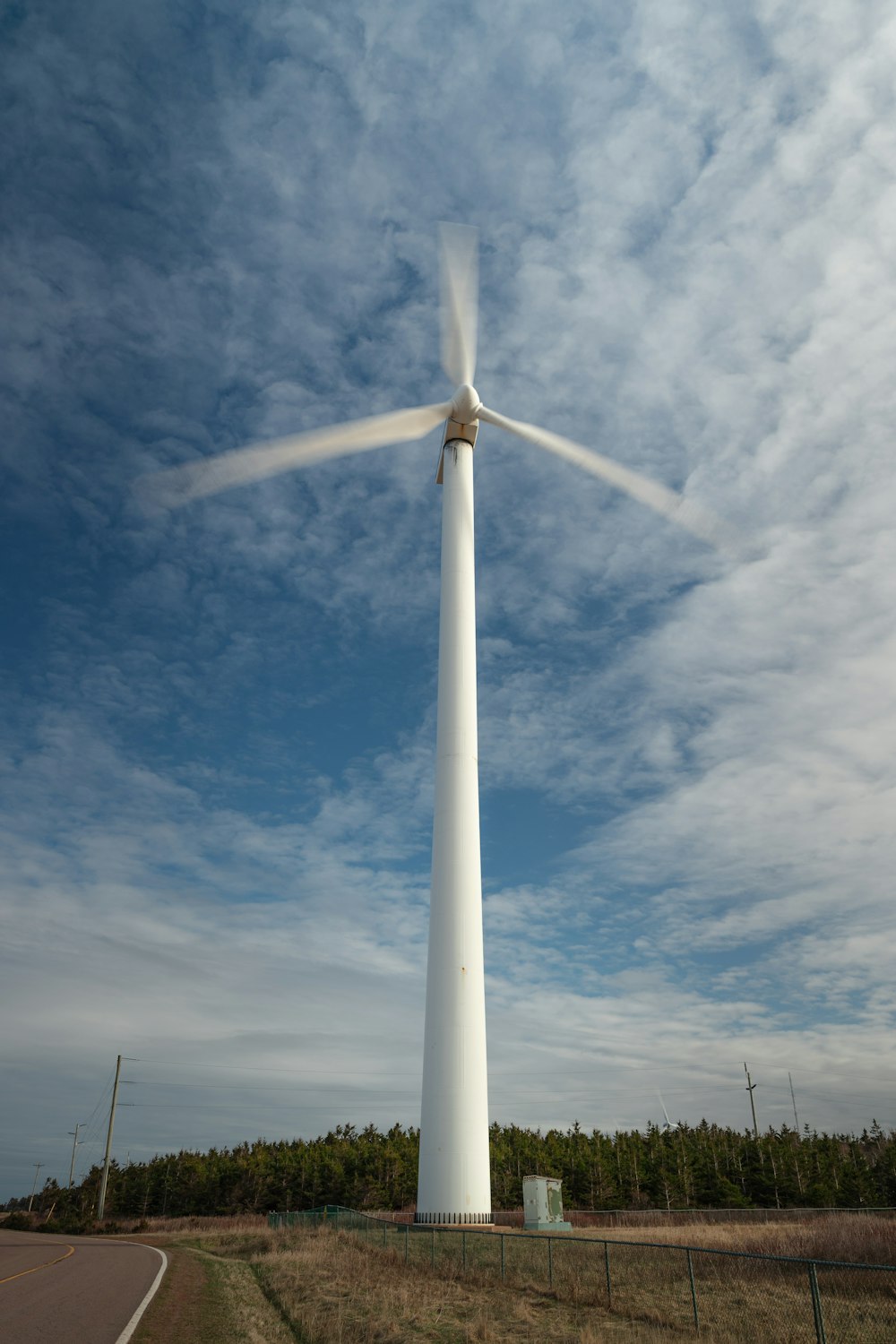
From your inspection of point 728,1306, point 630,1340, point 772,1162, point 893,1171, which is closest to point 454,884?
point 728,1306

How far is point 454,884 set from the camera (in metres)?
31.9

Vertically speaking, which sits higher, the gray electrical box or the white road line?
the gray electrical box

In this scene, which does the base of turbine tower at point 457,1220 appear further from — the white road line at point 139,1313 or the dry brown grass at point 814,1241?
the white road line at point 139,1313

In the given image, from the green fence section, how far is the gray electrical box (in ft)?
42.0

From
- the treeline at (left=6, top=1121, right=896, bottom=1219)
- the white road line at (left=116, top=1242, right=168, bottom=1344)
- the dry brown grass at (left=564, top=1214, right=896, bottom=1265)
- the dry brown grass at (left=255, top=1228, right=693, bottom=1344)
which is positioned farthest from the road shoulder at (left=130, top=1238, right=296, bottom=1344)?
the treeline at (left=6, top=1121, right=896, bottom=1219)

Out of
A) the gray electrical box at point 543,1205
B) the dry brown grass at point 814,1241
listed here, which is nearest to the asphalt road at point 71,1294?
the dry brown grass at point 814,1241

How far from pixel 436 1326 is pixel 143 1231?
67.3 meters

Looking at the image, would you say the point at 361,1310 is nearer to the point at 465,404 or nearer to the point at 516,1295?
the point at 516,1295

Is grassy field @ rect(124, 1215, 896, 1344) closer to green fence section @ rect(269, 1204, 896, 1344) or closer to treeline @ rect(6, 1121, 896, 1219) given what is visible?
green fence section @ rect(269, 1204, 896, 1344)

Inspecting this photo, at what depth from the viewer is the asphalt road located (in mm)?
15758

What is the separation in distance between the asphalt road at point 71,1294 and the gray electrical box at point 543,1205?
49.6ft

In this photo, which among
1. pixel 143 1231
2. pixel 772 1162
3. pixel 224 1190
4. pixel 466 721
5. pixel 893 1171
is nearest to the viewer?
pixel 466 721

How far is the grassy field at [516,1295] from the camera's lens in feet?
51.3

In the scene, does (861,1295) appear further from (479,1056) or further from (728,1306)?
(479,1056)
